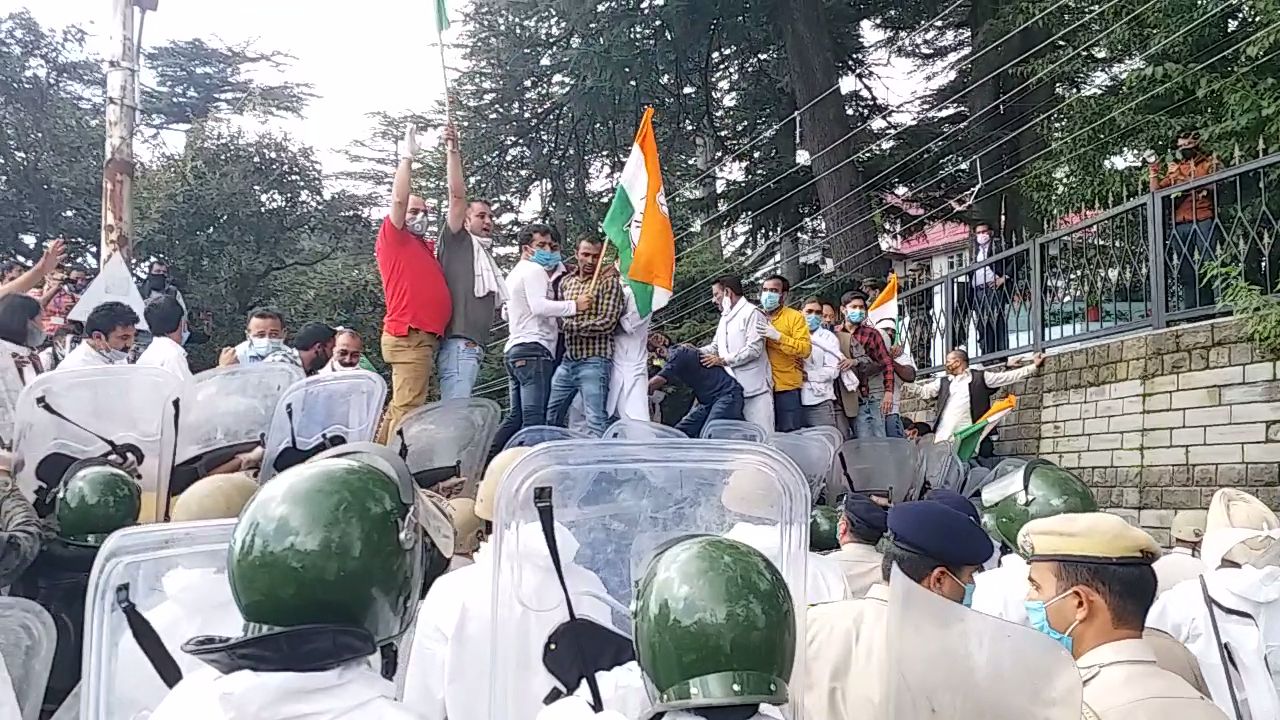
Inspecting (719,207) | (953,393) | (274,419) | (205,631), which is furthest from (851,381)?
(719,207)

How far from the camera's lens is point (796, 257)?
16.9 metres

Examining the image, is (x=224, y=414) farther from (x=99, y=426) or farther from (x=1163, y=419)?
(x=1163, y=419)

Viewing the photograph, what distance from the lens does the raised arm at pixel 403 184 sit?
6793mm

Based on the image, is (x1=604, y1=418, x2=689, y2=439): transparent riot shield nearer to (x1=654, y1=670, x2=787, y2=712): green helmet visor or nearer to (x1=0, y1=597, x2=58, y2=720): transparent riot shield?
(x1=0, y1=597, x2=58, y2=720): transparent riot shield

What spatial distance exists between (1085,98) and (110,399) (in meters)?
12.5

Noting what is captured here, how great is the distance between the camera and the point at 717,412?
808 cm

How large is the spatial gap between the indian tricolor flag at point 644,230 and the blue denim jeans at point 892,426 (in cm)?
287

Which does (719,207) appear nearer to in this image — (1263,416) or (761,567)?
(1263,416)

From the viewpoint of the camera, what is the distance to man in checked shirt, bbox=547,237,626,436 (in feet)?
23.7

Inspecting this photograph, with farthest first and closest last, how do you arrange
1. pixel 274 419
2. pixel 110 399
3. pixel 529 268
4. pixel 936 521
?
pixel 529 268, pixel 274 419, pixel 110 399, pixel 936 521

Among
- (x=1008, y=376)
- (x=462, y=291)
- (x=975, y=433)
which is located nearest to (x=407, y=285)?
(x=462, y=291)

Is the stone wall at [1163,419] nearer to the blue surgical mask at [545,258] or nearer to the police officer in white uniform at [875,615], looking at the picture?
the blue surgical mask at [545,258]

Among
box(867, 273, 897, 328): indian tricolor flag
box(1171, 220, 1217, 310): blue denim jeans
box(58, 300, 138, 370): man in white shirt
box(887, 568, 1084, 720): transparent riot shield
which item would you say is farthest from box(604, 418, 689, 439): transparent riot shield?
box(867, 273, 897, 328): indian tricolor flag

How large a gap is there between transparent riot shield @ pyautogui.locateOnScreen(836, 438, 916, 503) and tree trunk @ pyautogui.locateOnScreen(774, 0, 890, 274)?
8121 mm
